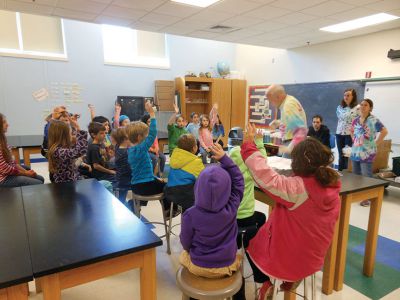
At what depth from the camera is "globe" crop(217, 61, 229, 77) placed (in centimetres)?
766

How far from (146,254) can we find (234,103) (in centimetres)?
701

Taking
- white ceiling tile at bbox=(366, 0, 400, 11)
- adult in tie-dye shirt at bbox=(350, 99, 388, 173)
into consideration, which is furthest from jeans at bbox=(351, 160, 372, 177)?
white ceiling tile at bbox=(366, 0, 400, 11)

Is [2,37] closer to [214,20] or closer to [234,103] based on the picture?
[214,20]

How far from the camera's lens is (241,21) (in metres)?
4.36

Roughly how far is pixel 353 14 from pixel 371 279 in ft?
11.5

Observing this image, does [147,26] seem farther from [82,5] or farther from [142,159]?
[142,159]

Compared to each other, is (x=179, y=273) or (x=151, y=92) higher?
(x=151, y=92)

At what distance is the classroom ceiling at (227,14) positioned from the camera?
3.58 meters

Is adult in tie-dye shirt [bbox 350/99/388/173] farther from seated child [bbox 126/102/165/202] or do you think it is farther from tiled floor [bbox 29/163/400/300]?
seated child [bbox 126/102/165/202]

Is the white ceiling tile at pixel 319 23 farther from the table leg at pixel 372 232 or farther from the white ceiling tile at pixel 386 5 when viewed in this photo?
the table leg at pixel 372 232

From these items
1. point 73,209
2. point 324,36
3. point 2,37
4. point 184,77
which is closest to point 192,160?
point 73,209

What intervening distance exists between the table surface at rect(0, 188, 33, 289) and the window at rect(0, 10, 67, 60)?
5336mm

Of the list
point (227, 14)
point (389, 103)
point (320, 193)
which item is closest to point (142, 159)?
point (320, 193)

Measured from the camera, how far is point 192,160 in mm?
2184
